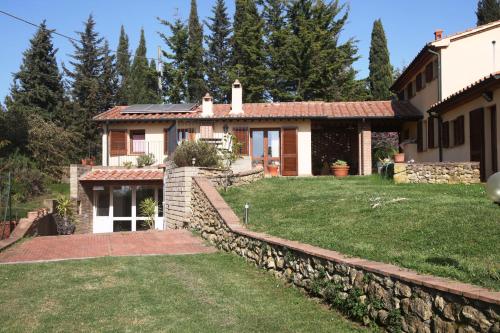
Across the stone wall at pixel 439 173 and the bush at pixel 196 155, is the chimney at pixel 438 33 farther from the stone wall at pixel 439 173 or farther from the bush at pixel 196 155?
the bush at pixel 196 155

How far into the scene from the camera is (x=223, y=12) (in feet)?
121

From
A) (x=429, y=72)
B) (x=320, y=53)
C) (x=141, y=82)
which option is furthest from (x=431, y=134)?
(x=141, y=82)

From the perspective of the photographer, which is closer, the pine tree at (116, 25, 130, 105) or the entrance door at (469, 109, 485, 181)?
the entrance door at (469, 109, 485, 181)

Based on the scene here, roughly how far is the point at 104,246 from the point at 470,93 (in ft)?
34.5

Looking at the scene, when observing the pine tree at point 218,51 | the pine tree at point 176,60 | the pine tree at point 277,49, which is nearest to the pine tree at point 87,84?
the pine tree at point 176,60

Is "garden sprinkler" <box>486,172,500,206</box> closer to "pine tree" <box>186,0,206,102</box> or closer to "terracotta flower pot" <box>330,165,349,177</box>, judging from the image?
"terracotta flower pot" <box>330,165,349,177</box>

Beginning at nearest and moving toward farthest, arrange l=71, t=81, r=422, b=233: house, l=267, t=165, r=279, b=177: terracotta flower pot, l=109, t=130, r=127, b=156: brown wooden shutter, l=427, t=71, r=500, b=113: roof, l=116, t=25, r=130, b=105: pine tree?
l=427, t=71, r=500, b=113: roof → l=71, t=81, r=422, b=233: house → l=267, t=165, r=279, b=177: terracotta flower pot → l=109, t=130, r=127, b=156: brown wooden shutter → l=116, t=25, r=130, b=105: pine tree

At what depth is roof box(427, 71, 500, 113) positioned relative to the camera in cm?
1229

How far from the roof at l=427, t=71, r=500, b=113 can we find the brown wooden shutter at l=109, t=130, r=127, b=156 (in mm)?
12807

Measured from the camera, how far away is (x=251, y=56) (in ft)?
106

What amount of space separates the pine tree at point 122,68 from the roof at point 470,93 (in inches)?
1071

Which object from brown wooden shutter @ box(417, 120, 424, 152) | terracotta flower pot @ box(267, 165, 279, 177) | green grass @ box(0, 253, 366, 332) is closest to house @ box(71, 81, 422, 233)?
brown wooden shutter @ box(417, 120, 424, 152)

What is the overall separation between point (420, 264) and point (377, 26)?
32.7m

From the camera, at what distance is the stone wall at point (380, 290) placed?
149 inches
